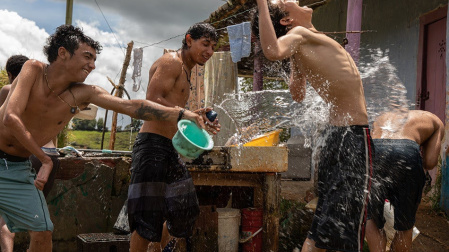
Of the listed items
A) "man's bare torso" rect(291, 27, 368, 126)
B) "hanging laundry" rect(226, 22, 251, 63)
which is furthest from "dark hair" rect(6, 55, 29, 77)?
"hanging laundry" rect(226, 22, 251, 63)

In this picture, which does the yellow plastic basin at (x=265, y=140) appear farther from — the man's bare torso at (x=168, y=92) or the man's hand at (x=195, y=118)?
the man's hand at (x=195, y=118)

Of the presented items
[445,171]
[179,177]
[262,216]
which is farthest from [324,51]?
[445,171]

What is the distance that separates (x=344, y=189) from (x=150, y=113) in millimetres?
1438

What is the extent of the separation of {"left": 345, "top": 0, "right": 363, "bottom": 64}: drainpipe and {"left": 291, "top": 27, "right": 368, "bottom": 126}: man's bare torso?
3.91 meters

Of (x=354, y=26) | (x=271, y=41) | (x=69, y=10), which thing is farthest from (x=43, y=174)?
(x=69, y=10)

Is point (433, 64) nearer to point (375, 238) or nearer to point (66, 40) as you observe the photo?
point (375, 238)

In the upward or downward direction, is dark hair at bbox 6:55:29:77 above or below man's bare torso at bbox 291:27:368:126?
above

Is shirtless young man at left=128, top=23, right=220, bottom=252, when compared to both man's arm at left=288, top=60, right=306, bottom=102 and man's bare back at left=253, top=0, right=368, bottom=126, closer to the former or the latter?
Answer: man's arm at left=288, top=60, right=306, bottom=102

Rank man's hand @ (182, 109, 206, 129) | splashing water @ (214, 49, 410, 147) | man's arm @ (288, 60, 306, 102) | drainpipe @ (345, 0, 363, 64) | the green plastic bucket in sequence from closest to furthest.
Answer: the green plastic bucket
man's hand @ (182, 109, 206, 129)
man's arm @ (288, 60, 306, 102)
splashing water @ (214, 49, 410, 147)
drainpipe @ (345, 0, 363, 64)

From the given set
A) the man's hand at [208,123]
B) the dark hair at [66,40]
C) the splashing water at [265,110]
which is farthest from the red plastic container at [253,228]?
the splashing water at [265,110]

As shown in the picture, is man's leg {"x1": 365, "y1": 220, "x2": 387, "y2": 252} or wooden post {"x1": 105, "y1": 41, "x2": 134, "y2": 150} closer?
man's leg {"x1": 365, "y1": 220, "x2": 387, "y2": 252}

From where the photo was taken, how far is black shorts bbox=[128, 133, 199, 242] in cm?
345

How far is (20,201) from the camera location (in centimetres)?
299

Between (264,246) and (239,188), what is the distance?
4.47ft
